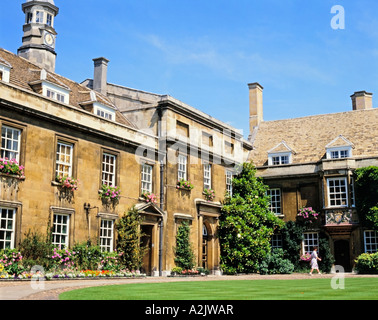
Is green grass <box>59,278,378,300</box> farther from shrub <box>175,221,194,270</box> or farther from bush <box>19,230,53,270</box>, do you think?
shrub <box>175,221,194,270</box>

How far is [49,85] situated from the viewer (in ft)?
71.2

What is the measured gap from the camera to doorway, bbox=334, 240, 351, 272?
32438 millimetres

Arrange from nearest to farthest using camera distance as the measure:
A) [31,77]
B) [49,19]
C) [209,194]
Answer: [31,77], [209,194], [49,19]

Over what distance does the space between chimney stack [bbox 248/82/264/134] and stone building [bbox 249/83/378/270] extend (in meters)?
1.30

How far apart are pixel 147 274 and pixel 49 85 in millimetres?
10656

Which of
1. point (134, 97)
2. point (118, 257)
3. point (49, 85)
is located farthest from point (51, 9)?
point (118, 257)

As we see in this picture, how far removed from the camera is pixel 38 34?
33312 mm

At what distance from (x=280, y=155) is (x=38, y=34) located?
63.1ft

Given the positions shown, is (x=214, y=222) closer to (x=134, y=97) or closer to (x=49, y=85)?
(x=134, y=97)

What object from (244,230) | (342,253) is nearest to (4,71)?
(244,230)

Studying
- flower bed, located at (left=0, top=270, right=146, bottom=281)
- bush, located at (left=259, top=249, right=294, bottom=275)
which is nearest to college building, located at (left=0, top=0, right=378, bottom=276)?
flower bed, located at (left=0, top=270, right=146, bottom=281)

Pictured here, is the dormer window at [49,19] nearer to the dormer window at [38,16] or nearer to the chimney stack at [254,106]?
the dormer window at [38,16]

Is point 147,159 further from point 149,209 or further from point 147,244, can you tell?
point 147,244

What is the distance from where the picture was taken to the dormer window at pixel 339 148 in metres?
33.3
